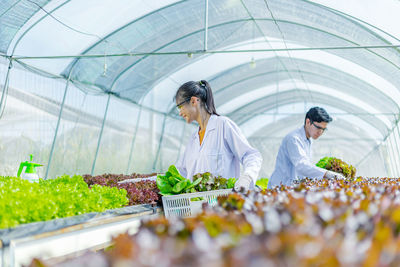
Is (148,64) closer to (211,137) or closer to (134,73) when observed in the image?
(134,73)

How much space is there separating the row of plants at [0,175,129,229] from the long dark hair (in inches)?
45.8

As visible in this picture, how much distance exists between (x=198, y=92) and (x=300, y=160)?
1.89 m

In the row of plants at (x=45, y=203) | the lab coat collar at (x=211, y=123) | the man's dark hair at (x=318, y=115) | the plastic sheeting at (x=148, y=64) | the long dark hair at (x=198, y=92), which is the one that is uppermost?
the plastic sheeting at (x=148, y=64)

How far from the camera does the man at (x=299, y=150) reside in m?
5.28

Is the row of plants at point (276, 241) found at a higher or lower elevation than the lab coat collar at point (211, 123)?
lower

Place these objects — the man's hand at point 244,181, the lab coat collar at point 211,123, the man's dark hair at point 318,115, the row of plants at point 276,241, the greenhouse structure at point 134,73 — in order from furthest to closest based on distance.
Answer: the man's dark hair at point 318,115, the lab coat collar at point 211,123, the greenhouse structure at point 134,73, the man's hand at point 244,181, the row of plants at point 276,241

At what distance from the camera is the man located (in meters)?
5.28

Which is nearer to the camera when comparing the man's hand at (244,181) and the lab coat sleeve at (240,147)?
the man's hand at (244,181)

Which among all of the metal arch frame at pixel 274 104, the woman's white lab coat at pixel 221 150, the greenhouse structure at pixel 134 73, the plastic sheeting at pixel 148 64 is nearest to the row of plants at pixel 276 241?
the greenhouse structure at pixel 134 73

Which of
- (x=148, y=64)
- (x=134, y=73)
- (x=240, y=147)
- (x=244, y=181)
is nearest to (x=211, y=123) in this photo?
(x=240, y=147)

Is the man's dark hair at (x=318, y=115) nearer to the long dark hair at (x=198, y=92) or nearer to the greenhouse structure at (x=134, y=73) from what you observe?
the greenhouse structure at (x=134, y=73)

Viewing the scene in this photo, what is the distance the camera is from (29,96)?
8.77 meters

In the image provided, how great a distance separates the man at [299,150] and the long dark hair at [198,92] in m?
1.59

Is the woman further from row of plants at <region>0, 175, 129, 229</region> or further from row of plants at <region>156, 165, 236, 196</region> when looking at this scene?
row of plants at <region>0, 175, 129, 229</region>
